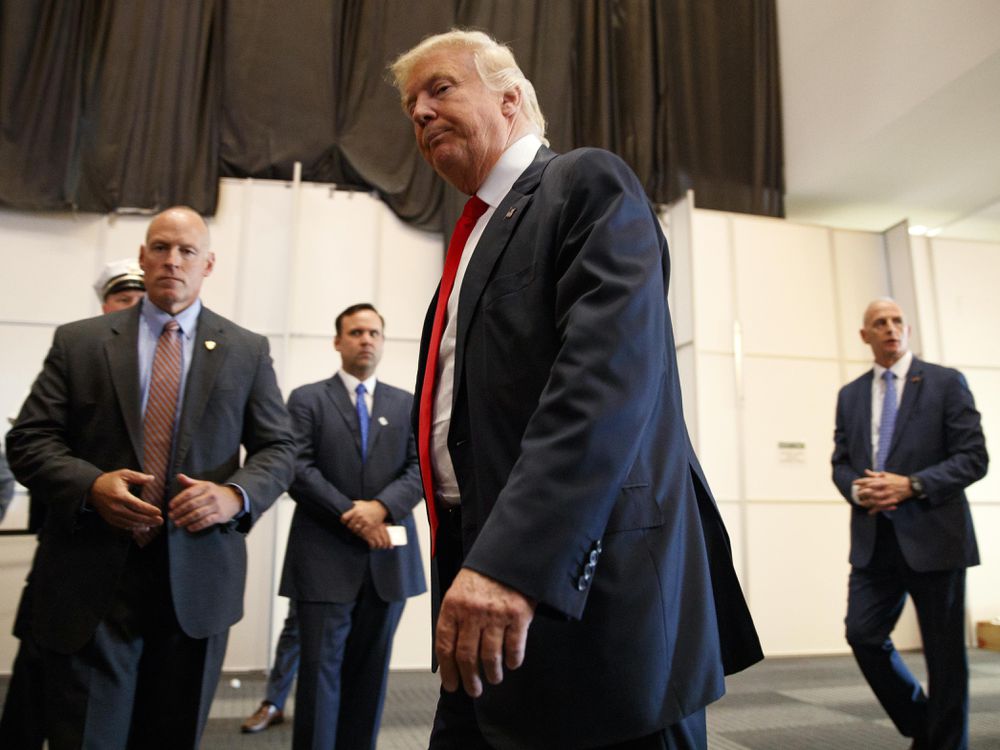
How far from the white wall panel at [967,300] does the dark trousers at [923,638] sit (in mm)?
3844

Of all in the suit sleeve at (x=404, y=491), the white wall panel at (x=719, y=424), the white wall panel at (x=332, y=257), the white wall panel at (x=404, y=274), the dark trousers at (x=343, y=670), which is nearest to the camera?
the dark trousers at (x=343, y=670)

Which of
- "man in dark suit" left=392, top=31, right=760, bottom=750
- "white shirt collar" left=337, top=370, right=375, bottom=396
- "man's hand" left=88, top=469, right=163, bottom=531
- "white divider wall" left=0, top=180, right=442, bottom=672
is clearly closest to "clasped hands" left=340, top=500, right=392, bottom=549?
"white shirt collar" left=337, top=370, right=375, bottom=396

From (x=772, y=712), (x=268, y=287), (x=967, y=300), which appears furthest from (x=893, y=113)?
(x=268, y=287)

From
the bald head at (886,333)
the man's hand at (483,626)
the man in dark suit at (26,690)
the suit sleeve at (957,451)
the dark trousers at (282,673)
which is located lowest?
the dark trousers at (282,673)

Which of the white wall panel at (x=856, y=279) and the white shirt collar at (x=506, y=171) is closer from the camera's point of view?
the white shirt collar at (x=506, y=171)

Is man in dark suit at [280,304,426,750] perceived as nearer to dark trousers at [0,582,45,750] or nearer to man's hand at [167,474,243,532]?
dark trousers at [0,582,45,750]

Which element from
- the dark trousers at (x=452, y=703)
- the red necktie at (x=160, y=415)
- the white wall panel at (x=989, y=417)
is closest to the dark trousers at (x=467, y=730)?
the dark trousers at (x=452, y=703)

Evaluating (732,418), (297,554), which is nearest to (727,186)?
(732,418)

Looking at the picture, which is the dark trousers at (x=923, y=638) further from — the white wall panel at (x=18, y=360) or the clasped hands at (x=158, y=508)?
the white wall panel at (x=18, y=360)

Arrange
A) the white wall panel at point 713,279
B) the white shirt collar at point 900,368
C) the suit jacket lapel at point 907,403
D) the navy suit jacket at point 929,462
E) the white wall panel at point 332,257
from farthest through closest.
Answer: the white wall panel at point 713,279, the white wall panel at point 332,257, the white shirt collar at point 900,368, the suit jacket lapel at point 907,403, the navy suit jacket at point 929,462

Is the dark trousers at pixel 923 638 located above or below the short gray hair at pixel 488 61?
below

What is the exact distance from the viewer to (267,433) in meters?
2.12

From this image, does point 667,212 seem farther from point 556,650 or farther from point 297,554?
point 556,650

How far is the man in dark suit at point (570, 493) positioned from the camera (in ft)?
2.99
